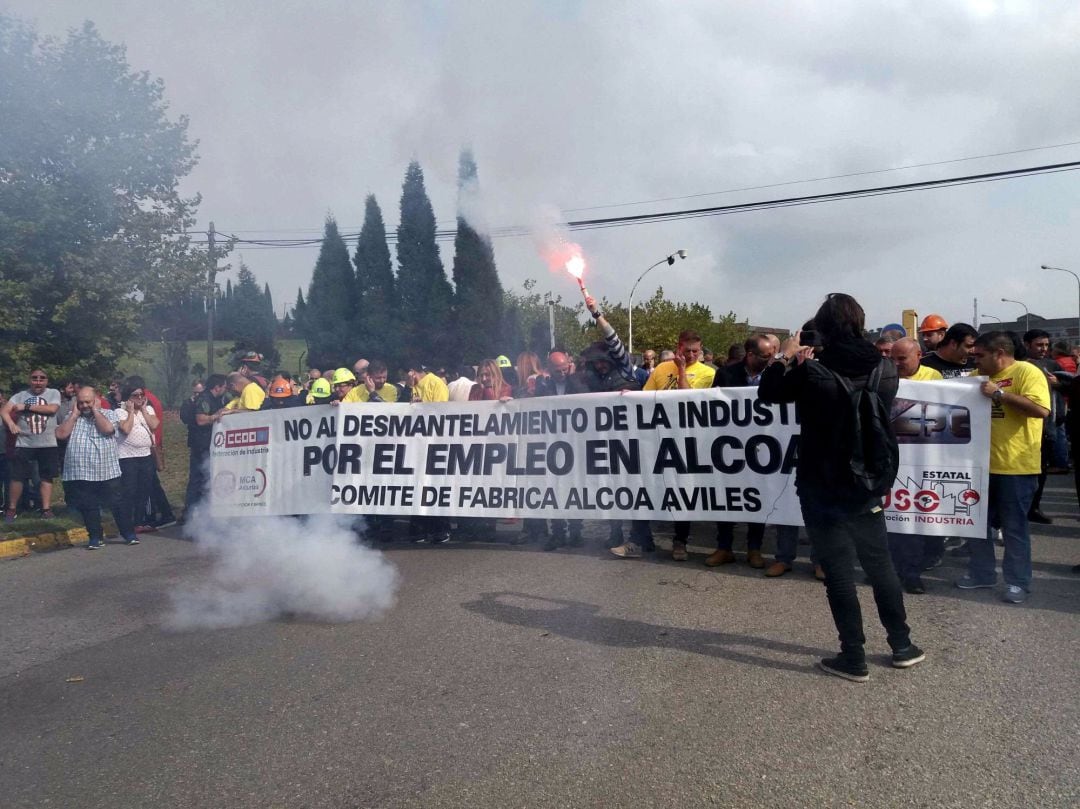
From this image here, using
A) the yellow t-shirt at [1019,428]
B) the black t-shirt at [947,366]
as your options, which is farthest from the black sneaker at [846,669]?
the black t-shirt at [947,366]

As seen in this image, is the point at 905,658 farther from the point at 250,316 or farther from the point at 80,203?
the point at 250,316

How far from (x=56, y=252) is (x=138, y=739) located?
8.40m

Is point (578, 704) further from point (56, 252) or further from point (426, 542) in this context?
point (56, 252)

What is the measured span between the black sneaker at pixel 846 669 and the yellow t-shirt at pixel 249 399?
6.99m

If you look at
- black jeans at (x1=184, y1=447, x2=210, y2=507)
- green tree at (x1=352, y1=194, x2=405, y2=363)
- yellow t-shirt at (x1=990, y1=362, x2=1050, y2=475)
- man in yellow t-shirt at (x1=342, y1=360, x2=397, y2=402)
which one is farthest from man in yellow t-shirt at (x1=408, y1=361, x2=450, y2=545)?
green tree at (x1=352, y1=194, x2=405, y2=363)

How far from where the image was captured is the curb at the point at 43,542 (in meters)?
8.08

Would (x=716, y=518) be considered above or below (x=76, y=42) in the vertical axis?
below

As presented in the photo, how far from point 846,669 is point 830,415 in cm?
125

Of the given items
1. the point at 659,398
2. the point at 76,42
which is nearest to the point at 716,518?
the point at 659,398

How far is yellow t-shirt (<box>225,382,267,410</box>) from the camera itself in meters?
9.01

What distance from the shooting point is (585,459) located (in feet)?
22.5

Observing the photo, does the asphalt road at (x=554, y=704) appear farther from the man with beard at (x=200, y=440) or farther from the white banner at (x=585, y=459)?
the man with beard at (x=200, y=440)

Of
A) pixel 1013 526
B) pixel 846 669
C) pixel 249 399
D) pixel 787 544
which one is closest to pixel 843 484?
pixel 846 669

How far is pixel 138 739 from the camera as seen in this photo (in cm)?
351
